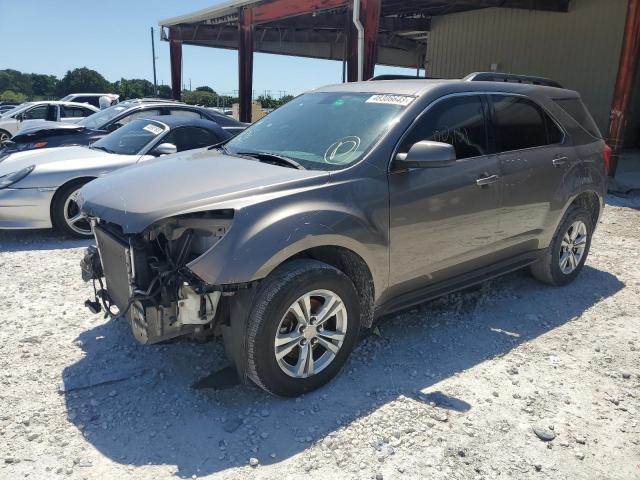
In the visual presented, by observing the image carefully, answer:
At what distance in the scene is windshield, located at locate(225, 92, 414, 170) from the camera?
3406 millimetres

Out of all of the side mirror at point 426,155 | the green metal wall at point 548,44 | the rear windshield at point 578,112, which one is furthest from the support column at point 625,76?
the side mirror at point 426,155

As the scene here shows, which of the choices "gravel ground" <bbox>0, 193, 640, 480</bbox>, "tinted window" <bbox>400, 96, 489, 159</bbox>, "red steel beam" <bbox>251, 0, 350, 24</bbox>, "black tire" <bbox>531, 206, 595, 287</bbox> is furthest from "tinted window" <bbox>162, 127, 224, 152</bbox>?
"red steel beam" <bbox>251, 0, 350, 24</bbox>

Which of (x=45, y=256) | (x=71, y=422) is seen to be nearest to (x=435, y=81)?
(x=71, y=422)

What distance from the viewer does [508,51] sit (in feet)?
53.8

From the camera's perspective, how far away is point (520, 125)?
4.28m

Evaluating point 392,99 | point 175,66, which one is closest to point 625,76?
point 392,99

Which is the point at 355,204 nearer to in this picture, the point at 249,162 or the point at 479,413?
the point at 249,162

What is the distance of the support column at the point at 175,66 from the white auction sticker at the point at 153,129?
549 inches

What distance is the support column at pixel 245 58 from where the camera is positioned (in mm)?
15625

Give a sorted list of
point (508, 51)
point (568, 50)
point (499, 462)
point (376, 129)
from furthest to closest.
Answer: point (508, 51) → point (568, 50) → point (376, 129) → point (499, 462)

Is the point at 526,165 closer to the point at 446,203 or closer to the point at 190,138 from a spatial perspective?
the point at 446,203

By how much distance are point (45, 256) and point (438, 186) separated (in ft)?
14.2

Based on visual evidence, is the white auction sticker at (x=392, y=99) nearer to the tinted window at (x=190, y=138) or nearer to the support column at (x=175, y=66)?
the tinted window at (x=190, y=138)

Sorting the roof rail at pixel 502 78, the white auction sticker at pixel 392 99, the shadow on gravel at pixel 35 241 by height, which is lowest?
the shadow on gravel at pixel 35 241
